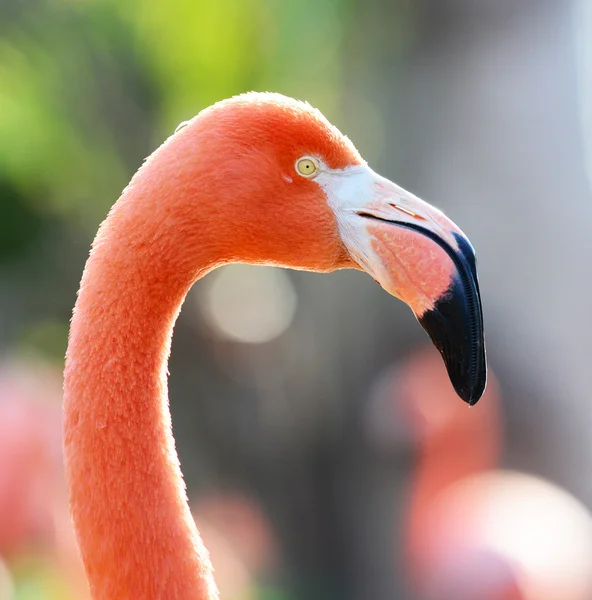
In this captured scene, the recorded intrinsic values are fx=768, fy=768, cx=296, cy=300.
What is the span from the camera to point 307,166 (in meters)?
1.05

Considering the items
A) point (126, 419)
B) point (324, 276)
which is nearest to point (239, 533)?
point (324, 276)

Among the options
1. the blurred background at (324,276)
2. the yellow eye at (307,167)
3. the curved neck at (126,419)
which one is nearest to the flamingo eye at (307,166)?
the yellow eye at (307,167)

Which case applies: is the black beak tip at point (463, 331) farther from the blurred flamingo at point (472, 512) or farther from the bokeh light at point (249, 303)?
the bokeh light at point (249, 303)

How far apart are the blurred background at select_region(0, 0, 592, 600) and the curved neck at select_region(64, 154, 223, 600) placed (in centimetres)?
316

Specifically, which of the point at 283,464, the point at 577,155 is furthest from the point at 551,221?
the point at 283,464

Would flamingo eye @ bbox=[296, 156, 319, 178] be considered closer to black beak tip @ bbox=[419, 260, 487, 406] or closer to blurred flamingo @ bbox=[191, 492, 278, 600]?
black beak tip @ bbox=[419, 260, 487, 406]

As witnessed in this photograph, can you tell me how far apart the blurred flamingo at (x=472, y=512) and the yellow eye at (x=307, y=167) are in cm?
232

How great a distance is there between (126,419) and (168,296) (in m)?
0.17

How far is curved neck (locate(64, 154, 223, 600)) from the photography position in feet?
3.20

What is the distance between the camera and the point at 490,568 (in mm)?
2951

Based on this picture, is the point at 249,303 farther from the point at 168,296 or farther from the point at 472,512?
the point at 168,296

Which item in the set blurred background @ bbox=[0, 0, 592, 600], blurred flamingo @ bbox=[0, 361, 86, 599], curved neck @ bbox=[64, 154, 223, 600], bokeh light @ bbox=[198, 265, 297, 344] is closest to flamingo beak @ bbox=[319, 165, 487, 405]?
curved neck @ bbox=[64, 154, 223, 600]

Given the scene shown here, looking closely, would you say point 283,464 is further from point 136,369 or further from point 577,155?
point 136,369

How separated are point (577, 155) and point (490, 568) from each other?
8.75 feet
